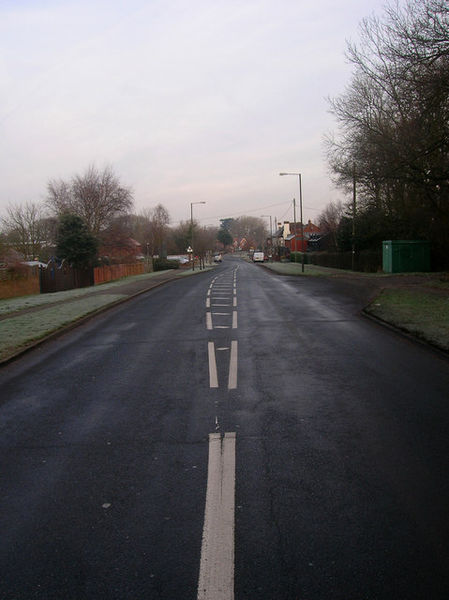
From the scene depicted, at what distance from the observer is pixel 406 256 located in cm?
3338

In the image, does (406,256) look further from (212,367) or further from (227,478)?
(227,478)

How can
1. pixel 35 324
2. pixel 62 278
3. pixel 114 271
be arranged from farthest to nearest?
1. pixel 114 271
2. pixel 62 278
3. pixel 35 324

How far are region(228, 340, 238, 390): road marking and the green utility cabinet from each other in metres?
25.3

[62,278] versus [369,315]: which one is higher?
[62,278]

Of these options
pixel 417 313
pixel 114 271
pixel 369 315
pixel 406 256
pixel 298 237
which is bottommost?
pixel 369 315

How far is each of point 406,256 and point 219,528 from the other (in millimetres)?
32546

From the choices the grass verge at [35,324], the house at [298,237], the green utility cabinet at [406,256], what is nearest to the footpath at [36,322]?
the grass verge at [35,324]

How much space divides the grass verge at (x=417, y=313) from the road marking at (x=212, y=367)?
417cm

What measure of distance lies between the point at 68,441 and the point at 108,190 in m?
54.9

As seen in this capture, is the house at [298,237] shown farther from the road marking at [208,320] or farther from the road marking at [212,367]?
the road marking at [212,367]

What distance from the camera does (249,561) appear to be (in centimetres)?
311

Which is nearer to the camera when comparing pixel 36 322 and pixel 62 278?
pixel 36 322

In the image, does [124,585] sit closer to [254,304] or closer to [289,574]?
[289,574]

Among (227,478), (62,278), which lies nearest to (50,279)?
(62,278)
